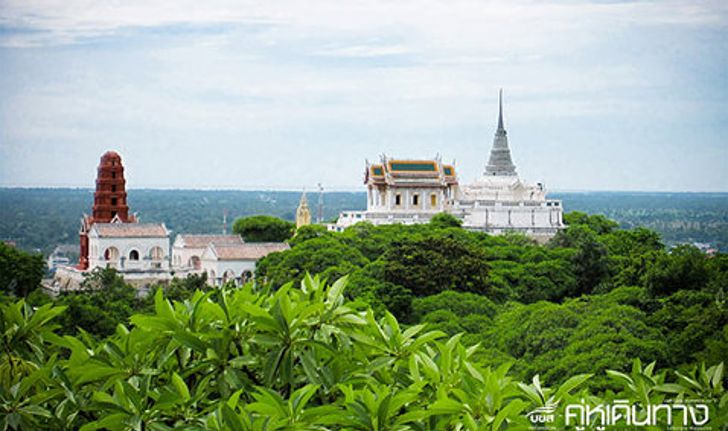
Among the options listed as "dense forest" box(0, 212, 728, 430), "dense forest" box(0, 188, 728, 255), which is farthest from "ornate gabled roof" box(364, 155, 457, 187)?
"dense forest" box(0, 212, 728, 430)

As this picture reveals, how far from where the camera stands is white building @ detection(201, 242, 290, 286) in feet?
193

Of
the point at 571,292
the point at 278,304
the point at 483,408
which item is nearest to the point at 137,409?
the point at 278,304

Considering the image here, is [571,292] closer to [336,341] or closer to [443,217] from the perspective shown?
[443,217]

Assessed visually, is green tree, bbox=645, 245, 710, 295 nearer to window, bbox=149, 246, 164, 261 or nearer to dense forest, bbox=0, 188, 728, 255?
dense forest, bbox=0, 188, 728, 255

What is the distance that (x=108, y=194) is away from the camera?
6488 cm

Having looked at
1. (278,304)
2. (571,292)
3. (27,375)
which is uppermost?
(278,304)

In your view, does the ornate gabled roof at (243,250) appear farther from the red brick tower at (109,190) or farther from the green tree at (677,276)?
the green tree at (677,276)

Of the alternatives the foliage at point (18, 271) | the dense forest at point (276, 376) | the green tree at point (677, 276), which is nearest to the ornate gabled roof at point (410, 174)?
the foliage at point (18, 271)

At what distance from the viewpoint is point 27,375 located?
10.5 m

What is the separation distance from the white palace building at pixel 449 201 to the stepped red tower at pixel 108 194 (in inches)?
519

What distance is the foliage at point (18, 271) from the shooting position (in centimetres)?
4652

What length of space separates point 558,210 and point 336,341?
60099 millimetres

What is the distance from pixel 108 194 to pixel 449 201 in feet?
67.0

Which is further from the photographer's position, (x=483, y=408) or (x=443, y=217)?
(x=443, y=217)
